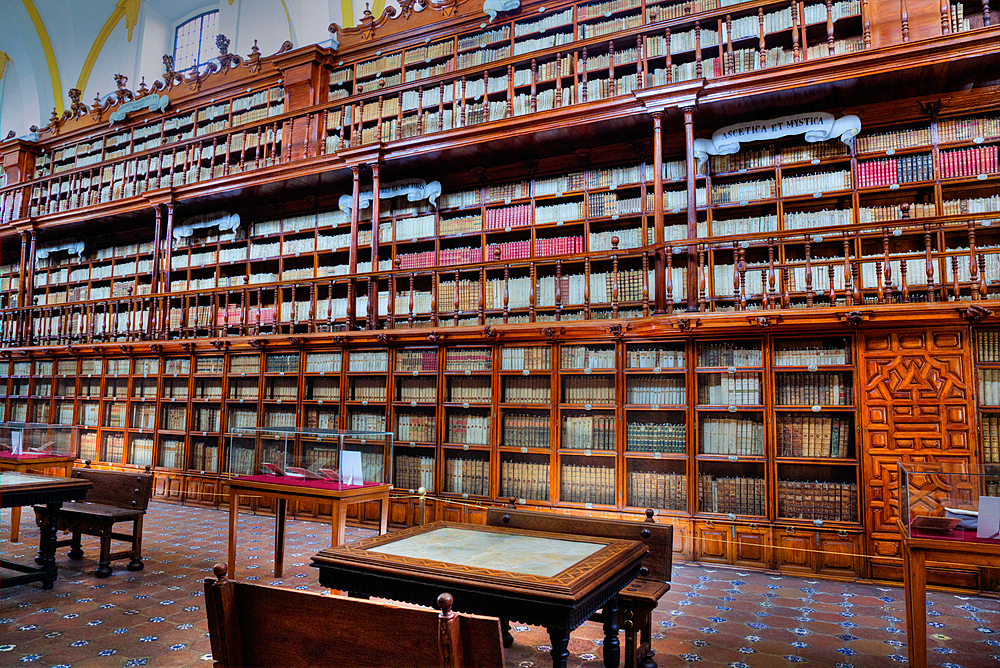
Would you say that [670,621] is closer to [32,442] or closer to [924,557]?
[924,557]

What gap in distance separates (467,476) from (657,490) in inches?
70.4

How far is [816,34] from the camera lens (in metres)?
5.75

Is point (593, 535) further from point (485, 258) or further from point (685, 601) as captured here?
point (485, 258)

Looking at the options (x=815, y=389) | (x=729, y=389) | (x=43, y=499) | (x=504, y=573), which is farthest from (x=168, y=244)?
(x=504, y=573)

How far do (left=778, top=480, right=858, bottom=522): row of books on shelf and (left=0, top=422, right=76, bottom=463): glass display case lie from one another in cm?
637

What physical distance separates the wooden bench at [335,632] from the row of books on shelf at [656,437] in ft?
13.8

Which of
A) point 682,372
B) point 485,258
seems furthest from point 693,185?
point 485,258

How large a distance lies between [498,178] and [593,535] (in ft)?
16.3

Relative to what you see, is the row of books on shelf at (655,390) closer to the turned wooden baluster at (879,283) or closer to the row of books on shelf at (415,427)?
the turned wooden baluster at (879,283)

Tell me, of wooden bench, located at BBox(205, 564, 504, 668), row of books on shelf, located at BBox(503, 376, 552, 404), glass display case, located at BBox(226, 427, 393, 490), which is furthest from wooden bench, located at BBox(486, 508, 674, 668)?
row of books on shelf, located at BBox(503, 376, 552, 404)

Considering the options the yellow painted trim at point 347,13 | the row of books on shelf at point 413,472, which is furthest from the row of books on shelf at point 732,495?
the yellow painted trim at point 347,13

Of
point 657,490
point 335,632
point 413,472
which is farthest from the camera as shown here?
point 413,472

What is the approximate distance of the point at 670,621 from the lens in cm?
356

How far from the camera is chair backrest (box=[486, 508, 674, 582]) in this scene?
115 inches
